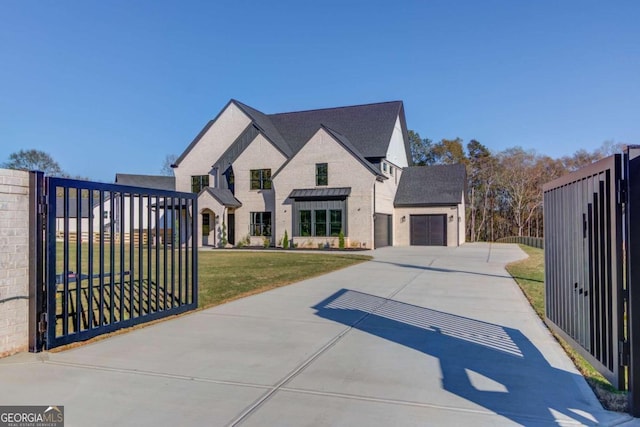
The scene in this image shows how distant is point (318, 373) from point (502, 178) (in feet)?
165

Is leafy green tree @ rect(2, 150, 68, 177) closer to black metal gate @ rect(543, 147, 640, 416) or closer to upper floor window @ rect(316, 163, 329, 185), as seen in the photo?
upper floor window @ rect(316, 163, 329, 185)

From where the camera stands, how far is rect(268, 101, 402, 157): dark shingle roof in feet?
99.6

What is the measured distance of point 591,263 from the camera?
165 inches

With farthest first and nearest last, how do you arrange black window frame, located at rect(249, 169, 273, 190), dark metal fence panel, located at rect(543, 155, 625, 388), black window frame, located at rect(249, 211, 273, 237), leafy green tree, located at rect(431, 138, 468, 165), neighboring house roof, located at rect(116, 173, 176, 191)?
leafy green tree, located at rect(431, 138, 468, 165)
neighboring house roof, located at rect(116, 173, 176, 191)
black window frame, located at rect(249, 169, 273, 190)
black window frame, located at rect(249, 211, 273, 237)
dark metal fence panel, located at rect(543, 155, 625, 388)

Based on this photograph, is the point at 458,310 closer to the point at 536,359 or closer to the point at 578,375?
the point at 536,359

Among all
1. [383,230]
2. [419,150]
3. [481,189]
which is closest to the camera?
[383,230]

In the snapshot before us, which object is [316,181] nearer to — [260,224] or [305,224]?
[305,224]

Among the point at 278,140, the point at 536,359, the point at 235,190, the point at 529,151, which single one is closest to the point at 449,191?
the point at 278,140

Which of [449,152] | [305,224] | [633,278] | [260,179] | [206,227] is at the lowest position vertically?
[633,278]

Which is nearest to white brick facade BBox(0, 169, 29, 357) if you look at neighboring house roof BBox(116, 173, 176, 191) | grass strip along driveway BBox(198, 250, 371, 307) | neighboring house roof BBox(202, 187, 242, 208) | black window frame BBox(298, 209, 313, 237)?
grass strip along driveway BBox(198, 250, 371, 307)

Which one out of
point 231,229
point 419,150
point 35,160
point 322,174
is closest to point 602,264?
point 322,174

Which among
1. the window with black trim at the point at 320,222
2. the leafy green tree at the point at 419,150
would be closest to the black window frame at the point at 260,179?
the window with black trim at the point at 320,222

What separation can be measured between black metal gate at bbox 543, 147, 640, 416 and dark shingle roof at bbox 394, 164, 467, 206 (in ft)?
82.3

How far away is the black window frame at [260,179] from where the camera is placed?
99.1ft
